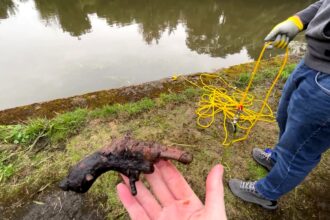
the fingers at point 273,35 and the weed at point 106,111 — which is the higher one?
the fingers at point 273,35

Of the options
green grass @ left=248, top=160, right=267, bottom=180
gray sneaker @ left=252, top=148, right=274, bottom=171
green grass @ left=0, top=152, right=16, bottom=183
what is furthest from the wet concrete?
gray sneaker @ left=252, top=148, right=274, bottom=171

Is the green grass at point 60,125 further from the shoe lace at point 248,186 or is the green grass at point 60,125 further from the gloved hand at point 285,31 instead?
the gloved hand at point 285,31

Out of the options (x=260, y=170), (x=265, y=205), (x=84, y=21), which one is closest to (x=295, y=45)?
(x=260, y=170)

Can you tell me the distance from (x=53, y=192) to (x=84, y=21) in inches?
292

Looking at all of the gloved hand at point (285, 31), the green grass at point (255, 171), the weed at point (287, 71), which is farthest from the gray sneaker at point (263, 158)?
the weed at point (287, 71)

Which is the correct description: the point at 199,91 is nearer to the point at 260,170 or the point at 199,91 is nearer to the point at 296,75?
the point at 260,170

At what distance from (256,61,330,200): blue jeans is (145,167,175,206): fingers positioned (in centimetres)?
93

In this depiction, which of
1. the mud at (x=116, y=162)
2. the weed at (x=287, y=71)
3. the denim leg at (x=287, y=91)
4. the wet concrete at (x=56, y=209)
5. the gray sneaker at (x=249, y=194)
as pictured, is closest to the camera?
the mud at (x=116, y=162)

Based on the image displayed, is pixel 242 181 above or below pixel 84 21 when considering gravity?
below

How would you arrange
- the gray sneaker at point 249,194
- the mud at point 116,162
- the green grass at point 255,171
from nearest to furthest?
1. the mud at point 116,162
2. the gray sneaker at point 249,194
3. the green grass at point 255,171

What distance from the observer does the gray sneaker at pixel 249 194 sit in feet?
7.73

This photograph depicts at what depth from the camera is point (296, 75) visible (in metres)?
1.90

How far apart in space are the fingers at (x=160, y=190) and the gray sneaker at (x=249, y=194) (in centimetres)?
106

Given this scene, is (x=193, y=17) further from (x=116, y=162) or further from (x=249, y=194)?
(x=116, y=162)
